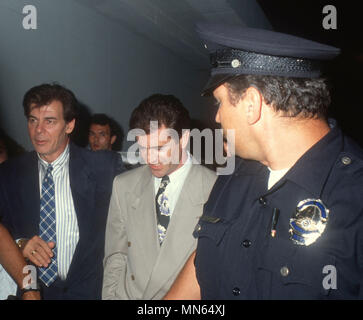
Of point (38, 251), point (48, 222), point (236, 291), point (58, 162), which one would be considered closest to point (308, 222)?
point (236, 291)

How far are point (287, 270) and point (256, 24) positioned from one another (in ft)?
16.6

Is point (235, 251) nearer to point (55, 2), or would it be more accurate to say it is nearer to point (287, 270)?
point (287, 270)

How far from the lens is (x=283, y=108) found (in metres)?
1.21

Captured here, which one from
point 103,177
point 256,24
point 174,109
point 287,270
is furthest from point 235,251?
point 256,24

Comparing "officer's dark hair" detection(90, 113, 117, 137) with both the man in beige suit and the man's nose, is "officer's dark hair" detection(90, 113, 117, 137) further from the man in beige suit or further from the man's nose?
the man's nose

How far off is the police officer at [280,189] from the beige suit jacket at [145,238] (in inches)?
20.3

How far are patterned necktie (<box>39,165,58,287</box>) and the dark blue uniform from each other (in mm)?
1139

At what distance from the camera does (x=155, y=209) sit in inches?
82.3

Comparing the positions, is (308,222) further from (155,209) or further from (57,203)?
(57,203)

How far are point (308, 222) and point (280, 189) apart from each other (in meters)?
0.18

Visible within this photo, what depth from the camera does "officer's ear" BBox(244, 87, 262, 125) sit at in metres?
1.23

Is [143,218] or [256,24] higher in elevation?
[256,24]

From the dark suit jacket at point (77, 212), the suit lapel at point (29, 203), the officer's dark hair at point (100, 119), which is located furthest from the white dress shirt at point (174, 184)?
the officer's dark hair at point (100, 119)

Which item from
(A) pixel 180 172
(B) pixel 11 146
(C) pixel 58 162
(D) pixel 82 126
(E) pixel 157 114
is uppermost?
(D) pixel 82 126
